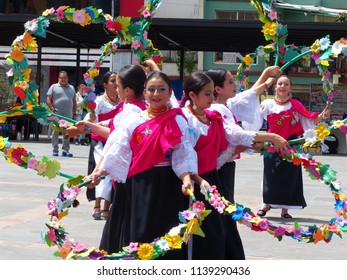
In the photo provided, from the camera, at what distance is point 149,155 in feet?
19.3

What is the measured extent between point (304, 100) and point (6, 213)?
1047 inches

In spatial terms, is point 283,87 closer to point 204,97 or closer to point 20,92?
point 20,92

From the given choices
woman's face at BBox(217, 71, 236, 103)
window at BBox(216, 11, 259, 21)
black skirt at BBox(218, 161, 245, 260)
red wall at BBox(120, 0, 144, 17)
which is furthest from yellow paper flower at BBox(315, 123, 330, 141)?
window at BBox(216, 11, 259, 21)

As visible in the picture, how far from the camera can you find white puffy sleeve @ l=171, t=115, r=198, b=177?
5.80 metres

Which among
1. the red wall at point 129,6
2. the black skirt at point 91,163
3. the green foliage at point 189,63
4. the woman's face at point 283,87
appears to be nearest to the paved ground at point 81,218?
the black skirt at point 91,163

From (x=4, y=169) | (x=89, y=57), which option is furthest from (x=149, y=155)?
(x=89, y=57)

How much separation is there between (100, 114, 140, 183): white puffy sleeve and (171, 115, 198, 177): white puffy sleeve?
1.01 feet

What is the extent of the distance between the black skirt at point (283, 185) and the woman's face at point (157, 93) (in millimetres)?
4680

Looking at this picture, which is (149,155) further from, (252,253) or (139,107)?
(252,253)

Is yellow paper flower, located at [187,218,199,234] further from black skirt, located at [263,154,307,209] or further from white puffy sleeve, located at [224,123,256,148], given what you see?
black skirt, located at [263,154,307,209]

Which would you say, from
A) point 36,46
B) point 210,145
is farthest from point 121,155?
point 36,46

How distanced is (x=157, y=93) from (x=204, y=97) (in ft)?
1.39

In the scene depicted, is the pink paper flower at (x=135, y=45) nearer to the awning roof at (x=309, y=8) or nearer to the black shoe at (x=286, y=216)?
the black shoe at (x=286, y=216)

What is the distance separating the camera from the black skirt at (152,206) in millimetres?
5898
